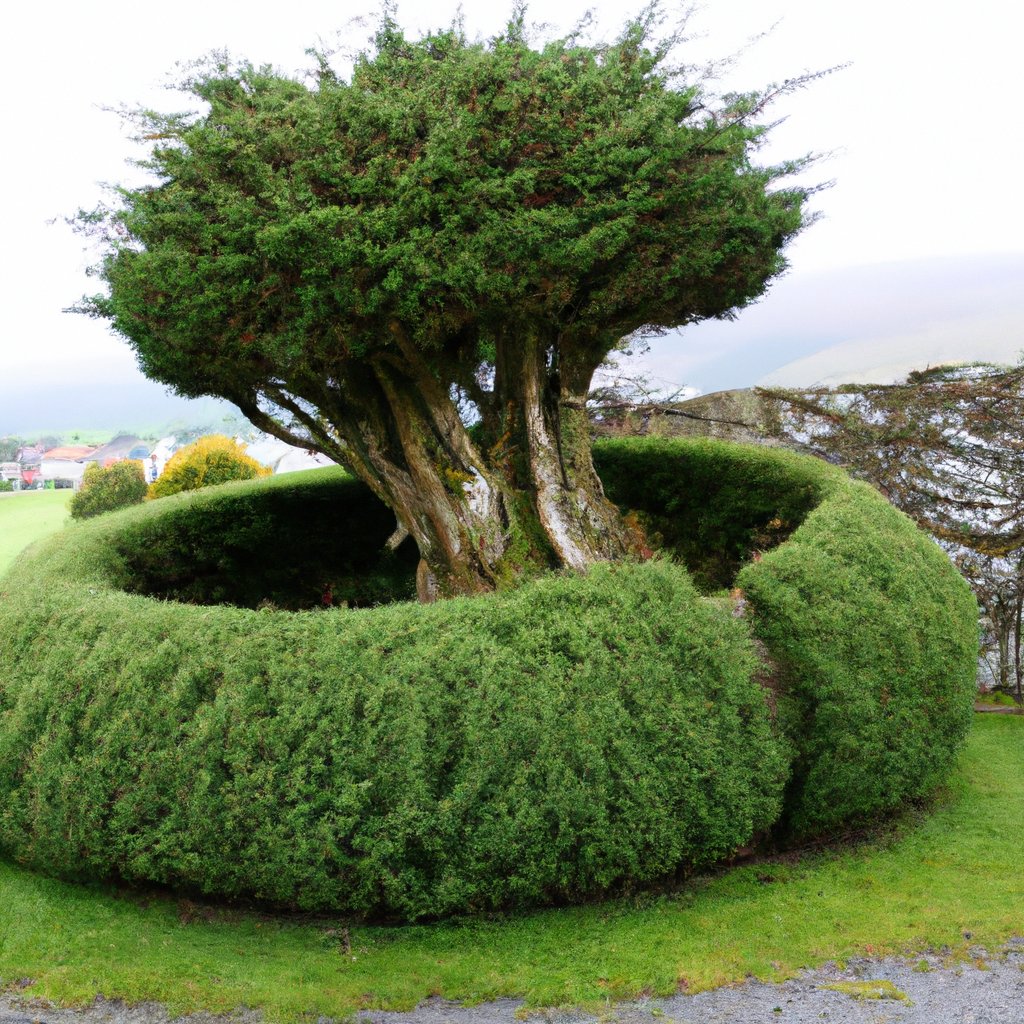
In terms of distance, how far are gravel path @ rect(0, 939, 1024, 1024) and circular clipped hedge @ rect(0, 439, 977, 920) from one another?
68 cm

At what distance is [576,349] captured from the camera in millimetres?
8328

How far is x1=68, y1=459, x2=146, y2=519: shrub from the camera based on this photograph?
15.5m

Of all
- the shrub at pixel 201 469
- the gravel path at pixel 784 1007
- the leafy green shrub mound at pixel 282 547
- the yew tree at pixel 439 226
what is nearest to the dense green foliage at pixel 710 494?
the yew tree at pixel 439 226

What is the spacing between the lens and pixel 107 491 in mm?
15453

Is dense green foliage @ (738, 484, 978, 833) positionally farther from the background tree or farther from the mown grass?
the background tree

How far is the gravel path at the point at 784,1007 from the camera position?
4.06 m

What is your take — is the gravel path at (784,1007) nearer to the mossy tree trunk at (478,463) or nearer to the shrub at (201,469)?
the mossy tree trunk at (478,463)

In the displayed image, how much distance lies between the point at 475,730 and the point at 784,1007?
1877 millimetres

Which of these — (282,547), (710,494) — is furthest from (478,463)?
(282,547)

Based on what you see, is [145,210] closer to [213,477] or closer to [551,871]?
[551,871]

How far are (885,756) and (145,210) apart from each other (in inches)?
245

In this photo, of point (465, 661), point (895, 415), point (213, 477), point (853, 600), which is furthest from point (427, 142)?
A: point (213, 477)

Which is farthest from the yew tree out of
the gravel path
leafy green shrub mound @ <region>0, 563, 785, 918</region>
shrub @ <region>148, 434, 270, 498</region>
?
shrub @ <region>148, 434, 270, 498</region>

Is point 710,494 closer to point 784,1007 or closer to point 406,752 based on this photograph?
point 406,752
